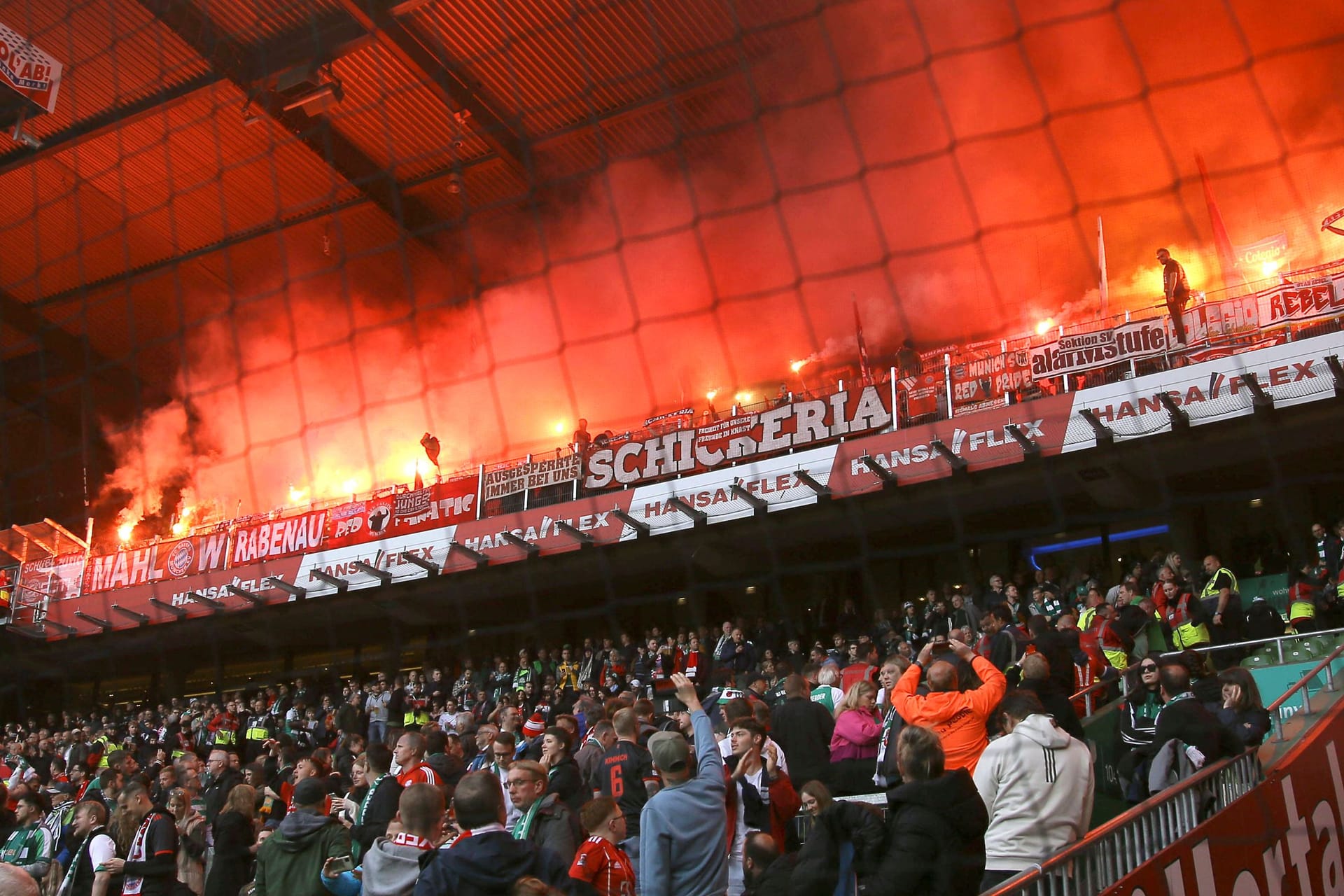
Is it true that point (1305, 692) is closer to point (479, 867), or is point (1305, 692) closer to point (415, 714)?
point (479, 867)

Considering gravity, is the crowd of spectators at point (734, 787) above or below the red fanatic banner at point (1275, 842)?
above

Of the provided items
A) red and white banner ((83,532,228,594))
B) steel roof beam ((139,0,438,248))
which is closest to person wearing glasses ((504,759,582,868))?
steel roof beam ((139,0,438,248))

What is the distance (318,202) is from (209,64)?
9.58 ft

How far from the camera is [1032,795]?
310 cm

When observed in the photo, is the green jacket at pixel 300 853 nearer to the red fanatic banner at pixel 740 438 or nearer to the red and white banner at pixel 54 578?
the red fanatic banner at pixel 740 438

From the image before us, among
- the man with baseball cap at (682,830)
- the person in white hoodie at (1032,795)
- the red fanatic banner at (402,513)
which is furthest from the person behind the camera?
the red fanatic banner at (402,513)

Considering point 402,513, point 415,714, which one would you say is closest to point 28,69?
point 402,513

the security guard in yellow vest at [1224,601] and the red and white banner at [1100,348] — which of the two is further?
the red and white banner at [1100,348]

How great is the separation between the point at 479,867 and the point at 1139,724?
377 centimetres

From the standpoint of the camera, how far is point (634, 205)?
714 inches

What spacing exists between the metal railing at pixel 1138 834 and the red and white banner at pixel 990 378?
8.20 meters

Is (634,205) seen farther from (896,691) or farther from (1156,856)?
(1156,856)

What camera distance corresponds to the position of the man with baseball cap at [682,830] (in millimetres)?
2828

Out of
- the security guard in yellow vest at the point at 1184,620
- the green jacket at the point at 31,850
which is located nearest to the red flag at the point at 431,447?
the security guard in yellow vest at the point at 1184,620
